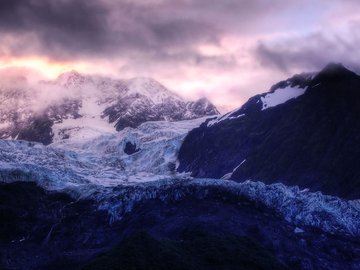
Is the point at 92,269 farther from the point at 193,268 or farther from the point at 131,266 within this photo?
the point at 193,268

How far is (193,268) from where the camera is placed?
650 feet

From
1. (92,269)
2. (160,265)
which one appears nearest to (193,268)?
(160,265)

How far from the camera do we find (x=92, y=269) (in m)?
193

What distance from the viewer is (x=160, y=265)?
197 meters

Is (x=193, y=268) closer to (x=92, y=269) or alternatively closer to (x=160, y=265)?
(x=160, y=265)

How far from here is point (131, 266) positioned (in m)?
195

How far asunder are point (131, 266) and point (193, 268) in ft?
55.5

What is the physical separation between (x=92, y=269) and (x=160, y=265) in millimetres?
18222

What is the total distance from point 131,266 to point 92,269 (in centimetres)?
1041

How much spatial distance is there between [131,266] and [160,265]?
7825 mm

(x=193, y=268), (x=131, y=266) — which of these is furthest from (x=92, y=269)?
(x=193, y=268)
